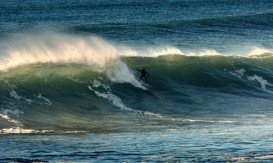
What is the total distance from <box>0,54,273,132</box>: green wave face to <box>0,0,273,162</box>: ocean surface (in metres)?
0.04

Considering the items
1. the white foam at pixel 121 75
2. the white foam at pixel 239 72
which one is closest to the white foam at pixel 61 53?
the white foam at pixel 121 75

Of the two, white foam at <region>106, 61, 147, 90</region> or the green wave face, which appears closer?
the green wave face

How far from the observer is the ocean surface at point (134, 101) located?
19.8 meters

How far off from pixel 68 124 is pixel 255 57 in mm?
18035

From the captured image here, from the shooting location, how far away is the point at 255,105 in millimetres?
29578

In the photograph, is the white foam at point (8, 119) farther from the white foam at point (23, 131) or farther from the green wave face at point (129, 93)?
the white foam at point (23, 131)

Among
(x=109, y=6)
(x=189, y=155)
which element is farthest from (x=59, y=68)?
(x=109, y=6)

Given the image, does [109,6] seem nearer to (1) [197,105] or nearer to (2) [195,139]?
(1) [197,105]

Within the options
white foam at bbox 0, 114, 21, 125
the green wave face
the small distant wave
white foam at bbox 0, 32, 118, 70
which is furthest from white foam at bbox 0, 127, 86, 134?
white foam at bbox 0, 32, 118, 70

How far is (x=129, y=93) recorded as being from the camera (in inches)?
1225

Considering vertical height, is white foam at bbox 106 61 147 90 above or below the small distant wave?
above

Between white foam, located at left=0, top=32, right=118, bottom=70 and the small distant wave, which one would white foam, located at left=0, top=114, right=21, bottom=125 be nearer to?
the small distant wave

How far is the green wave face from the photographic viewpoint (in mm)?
25688

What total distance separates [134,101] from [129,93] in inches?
48.3
